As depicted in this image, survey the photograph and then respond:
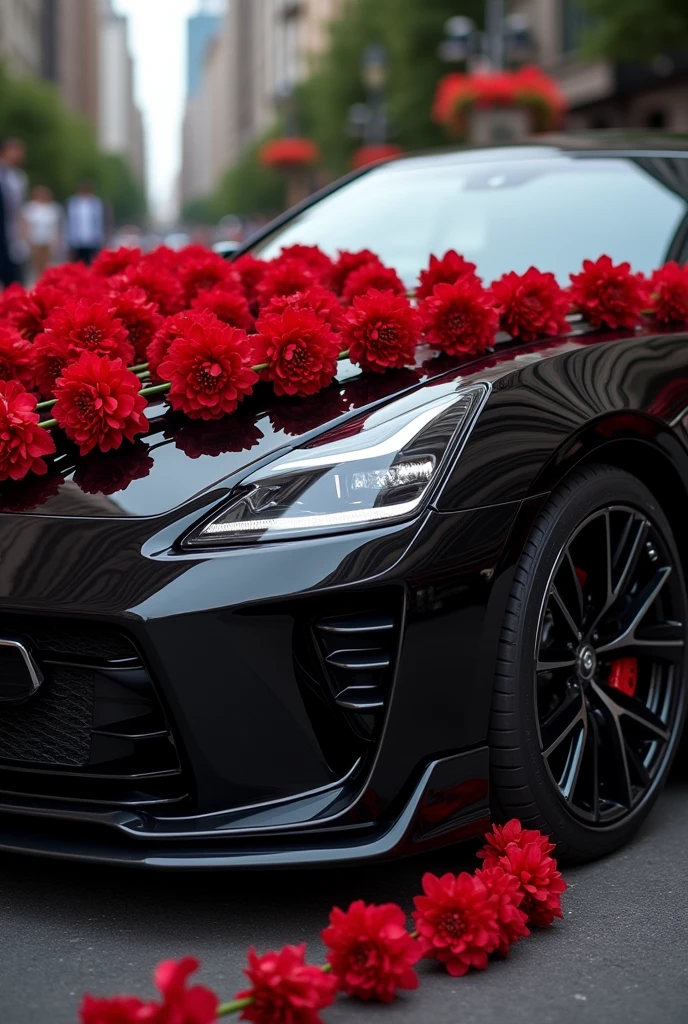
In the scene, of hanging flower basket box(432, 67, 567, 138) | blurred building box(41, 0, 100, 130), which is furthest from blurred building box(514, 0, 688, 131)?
blurred building box(41, 0, 100, 130)

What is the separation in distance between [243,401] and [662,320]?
107cm

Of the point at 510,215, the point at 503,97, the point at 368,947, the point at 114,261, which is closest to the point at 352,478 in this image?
the point at 368,947

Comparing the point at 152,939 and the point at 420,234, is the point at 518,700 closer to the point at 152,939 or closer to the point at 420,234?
the point at 152,939

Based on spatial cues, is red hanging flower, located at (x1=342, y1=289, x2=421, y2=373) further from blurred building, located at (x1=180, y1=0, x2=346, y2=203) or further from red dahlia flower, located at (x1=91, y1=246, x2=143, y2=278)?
blurred building, located at (x1=180, y1=0, x2=346, y2=203)

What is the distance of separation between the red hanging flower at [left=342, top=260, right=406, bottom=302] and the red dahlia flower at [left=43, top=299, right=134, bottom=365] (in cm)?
60

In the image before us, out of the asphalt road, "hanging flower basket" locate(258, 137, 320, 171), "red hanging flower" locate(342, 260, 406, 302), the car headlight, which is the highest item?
"red hanging flower" locate(342, 260, 406, 302)

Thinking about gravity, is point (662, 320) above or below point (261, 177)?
above

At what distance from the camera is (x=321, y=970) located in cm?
214

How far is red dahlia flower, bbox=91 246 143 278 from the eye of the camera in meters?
4.02

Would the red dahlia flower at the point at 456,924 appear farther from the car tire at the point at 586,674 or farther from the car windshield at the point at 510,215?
the car windshield at the point at 510,215

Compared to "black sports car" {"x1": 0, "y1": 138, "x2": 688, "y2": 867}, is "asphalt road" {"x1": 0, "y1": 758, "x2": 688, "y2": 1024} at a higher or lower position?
lower

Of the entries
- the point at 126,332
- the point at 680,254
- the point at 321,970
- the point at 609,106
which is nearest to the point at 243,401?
the point at 126,332

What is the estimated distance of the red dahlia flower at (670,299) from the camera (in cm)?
327

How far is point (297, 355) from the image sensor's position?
2779 mm
